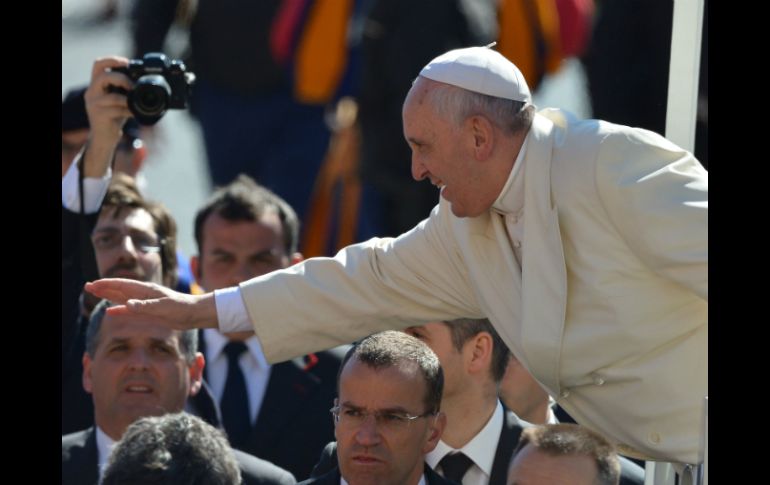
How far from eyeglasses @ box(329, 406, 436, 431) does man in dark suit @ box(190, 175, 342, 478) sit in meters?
0.61

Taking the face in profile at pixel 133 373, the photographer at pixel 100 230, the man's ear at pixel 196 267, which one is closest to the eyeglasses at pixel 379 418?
the face in profile at pixel 133 373

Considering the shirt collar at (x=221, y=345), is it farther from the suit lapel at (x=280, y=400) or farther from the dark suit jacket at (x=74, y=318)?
the dark suit jacket at (x=74, y=318)

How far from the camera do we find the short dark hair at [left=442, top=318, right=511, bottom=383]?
5.05 meters

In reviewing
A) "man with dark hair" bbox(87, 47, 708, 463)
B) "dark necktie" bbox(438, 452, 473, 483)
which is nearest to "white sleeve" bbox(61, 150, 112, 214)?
"man with dark hair" bbox(87, 47, 708, 463)

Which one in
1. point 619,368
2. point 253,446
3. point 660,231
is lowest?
point 253,446

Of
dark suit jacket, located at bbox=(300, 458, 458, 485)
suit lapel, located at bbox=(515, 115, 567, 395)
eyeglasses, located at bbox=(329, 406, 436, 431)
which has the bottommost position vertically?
dark suit jacket, located at bbox=(300, 458, 458, 485)

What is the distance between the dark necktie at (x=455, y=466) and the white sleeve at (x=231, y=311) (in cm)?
72

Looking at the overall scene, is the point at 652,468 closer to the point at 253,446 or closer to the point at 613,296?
the point at 613,296

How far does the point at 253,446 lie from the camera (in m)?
5.31

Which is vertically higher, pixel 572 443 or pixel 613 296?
pixel 613 296

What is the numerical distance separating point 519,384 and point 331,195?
2.43 metres

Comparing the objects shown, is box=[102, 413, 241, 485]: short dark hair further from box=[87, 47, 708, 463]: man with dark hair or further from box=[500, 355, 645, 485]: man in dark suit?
box=[500, 355, 645, 485]: man in dark suit
